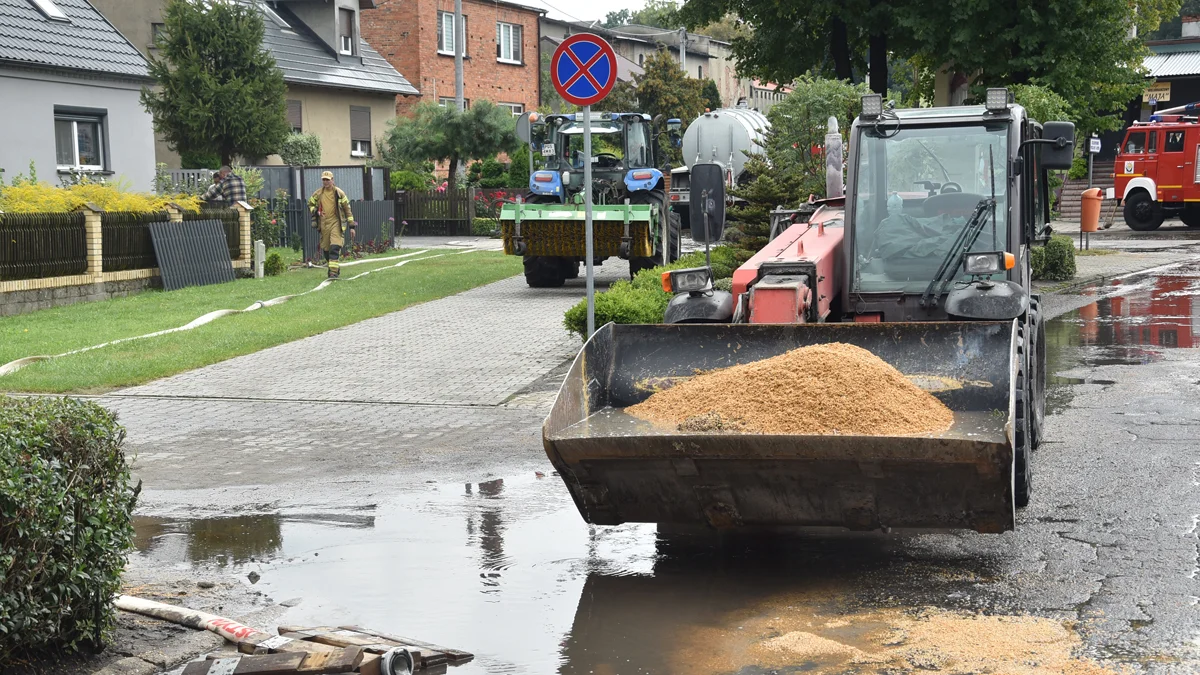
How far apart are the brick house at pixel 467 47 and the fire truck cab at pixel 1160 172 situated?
1975 cm

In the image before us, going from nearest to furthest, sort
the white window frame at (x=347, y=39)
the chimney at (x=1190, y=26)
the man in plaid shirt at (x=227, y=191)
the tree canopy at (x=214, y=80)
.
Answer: the man in plaid shirt at (x=227, y=191) < the tree canopy at (x=214, y=80) < the white window frame at (x=347, y=39) < the chimney at (x=1190, y=26)

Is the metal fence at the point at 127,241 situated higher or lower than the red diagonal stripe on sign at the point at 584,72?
lower

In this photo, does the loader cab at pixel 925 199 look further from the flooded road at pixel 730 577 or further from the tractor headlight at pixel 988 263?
the flooded road at pixel 730 577

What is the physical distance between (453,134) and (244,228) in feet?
56.0

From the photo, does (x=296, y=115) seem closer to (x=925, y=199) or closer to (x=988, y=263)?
(x=925, y=199)

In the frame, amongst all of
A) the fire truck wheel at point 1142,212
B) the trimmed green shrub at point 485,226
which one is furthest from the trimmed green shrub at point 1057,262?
the trimmed green shrub at point 485,226

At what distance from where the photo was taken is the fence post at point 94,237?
19594 mm

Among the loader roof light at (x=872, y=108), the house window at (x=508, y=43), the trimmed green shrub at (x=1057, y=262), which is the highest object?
the house window at (x=508, y=43)

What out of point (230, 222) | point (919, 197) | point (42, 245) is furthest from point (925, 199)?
point (230, 222)

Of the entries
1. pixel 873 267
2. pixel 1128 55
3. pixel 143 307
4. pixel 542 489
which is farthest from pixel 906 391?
pixel 1128 55

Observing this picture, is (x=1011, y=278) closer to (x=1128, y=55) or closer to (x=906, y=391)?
(x=906, y=391)

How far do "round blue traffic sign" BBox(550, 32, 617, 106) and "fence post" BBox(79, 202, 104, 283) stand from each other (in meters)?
10.6

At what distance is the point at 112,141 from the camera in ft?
90.0

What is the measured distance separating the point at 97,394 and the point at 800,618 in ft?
27.0
